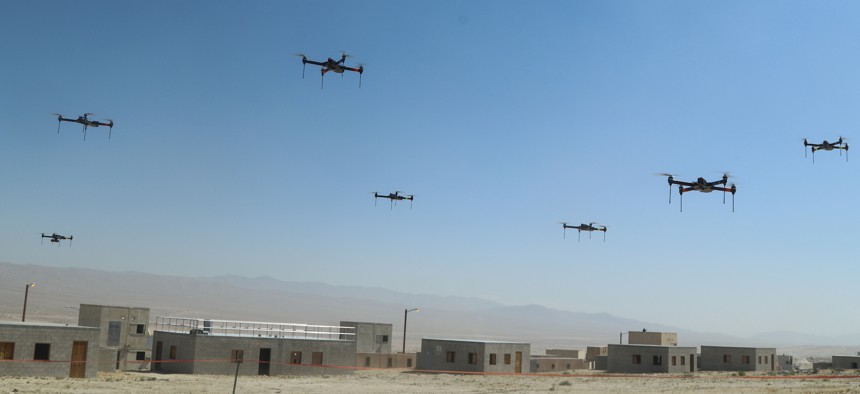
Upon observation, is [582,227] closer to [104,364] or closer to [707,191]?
[707,191]

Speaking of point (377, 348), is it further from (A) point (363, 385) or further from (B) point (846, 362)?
(B) point (846, 362)

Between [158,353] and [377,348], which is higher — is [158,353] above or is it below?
above

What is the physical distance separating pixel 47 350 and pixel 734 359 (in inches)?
A: 2306

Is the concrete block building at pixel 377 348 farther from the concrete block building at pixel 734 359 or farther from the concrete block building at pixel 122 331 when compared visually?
the concrete block building at pixel 734 359

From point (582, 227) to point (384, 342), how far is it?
77.3 feet

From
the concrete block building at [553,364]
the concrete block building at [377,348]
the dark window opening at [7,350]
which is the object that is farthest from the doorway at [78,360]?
the concrete block building at [553,364]

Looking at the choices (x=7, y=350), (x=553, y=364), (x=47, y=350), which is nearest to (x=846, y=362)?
(x=553, y=364)

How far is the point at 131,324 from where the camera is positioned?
211ft

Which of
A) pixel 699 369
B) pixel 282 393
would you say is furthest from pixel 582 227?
pixel 282 393

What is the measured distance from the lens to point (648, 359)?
68938 millimetres

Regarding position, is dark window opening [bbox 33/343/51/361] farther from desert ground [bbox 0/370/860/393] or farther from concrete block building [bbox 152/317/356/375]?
concrete block building [bbox 152/317/356/375]

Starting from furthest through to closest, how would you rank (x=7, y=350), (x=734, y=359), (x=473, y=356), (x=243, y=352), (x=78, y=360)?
(x=734, y=359), (x=473, y=356), (x=243, y=352), (x=78, y=360), (x=7, y=350)

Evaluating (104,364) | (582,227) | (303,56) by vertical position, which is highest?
(303,56)

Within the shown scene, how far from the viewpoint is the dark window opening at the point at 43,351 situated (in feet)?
135
